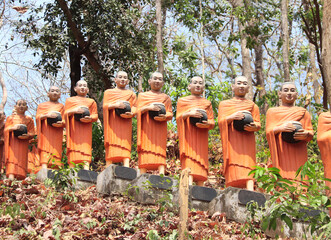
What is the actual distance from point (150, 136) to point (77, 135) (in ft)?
5.19

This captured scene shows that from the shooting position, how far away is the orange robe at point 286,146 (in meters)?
8.35

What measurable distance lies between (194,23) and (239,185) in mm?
7247

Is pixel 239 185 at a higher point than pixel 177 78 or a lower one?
lower

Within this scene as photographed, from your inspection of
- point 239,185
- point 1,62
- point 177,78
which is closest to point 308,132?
point 239,185

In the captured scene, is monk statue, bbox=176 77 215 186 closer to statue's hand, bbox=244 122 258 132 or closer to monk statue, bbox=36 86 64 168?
statue's hand, bbox=244 122 258 132

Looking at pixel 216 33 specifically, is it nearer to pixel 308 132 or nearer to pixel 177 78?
pixel 177 78

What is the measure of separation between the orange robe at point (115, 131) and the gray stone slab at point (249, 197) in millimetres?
2452

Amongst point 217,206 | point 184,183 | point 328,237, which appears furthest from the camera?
point 217,206

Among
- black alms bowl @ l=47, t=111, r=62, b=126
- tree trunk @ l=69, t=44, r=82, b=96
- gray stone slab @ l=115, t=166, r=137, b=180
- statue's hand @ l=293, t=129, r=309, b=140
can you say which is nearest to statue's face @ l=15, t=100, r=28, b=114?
black alms bowl @ l=47, t=111, r=62, b=126

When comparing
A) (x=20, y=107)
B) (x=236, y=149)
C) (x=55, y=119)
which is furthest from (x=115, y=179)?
(x=20, y=107)

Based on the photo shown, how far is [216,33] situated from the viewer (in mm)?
16359

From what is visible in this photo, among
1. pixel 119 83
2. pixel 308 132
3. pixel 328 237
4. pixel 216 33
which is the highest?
pixel 216 33

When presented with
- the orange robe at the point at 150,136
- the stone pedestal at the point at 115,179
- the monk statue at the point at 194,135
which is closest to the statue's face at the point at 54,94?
the orange robe at the point at 150,136

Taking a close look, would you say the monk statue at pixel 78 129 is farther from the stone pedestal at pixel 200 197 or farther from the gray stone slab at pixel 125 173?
the stone pedestal at pixel 200 197
